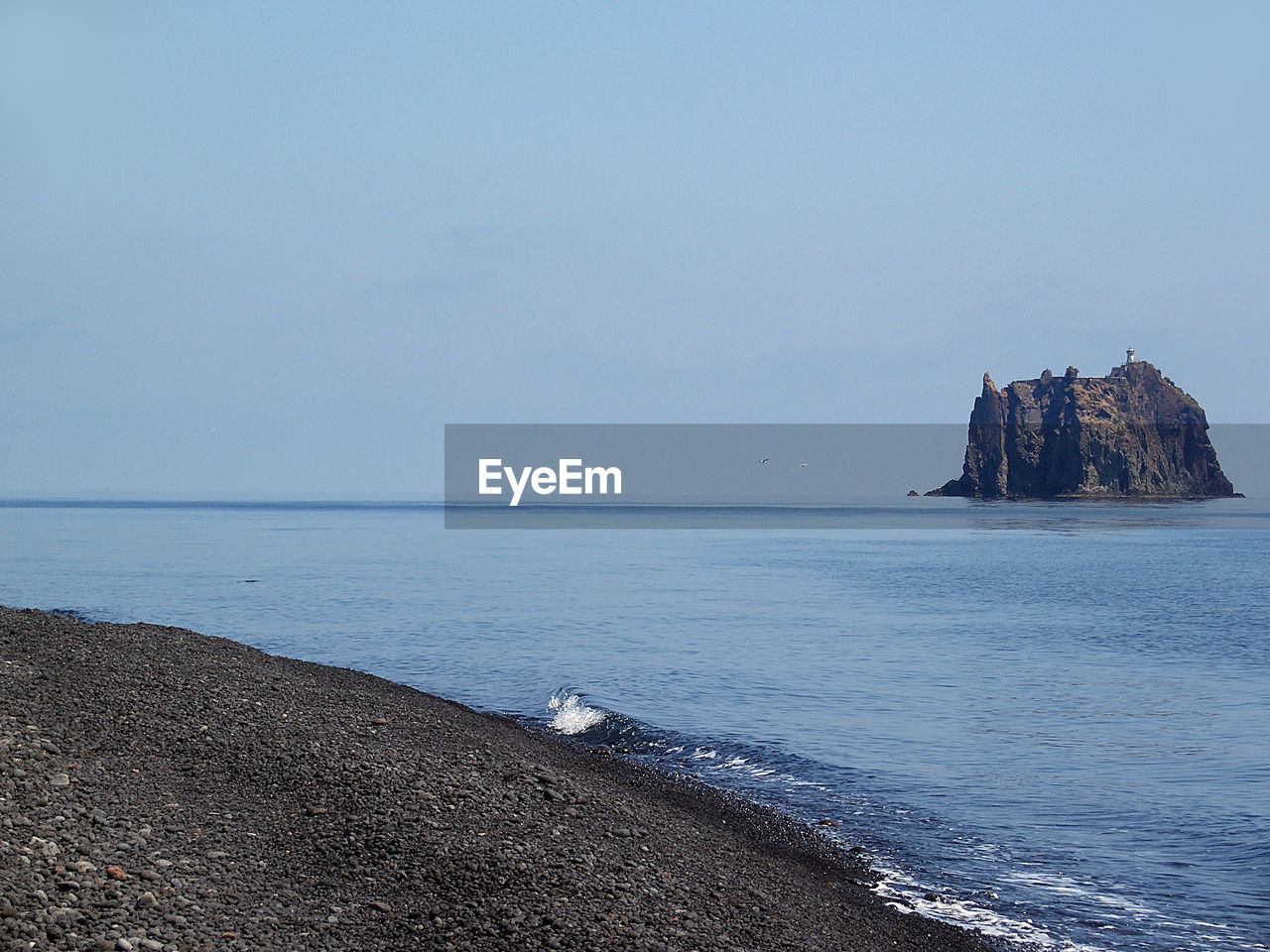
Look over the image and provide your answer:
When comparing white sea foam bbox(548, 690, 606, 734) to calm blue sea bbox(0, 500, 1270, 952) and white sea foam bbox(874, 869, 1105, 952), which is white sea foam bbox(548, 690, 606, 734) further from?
white sea foam bbox(874, 869, 1105, 952)

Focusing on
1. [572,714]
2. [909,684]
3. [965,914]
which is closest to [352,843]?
[965,914]

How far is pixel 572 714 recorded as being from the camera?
19.2m

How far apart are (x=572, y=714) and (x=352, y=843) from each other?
9876mm

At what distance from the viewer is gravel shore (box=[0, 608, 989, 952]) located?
7828mm

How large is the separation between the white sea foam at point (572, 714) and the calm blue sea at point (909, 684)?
3.1 inches

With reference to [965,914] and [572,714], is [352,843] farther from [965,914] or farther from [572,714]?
[572,714]

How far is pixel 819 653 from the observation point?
27.7 m

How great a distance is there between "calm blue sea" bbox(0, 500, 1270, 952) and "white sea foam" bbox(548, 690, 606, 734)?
0.26 feet

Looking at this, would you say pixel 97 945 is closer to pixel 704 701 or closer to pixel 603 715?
pixel 603 715

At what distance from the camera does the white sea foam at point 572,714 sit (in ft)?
60.6

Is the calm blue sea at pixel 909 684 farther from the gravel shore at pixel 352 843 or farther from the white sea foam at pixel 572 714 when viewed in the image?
the gravel shore at pixel 352 843

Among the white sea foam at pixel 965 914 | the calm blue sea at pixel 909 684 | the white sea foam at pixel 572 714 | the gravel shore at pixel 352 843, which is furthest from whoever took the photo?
the white sea foam at pixel 572 714

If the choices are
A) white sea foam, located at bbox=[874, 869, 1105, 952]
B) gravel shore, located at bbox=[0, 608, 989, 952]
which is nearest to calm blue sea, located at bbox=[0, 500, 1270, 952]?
white sea foam, located at bbox=[874, 869, 1105, 952]

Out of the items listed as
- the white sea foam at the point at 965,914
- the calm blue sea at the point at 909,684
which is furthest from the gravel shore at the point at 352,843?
the calm blue sea at the point at 909,684
